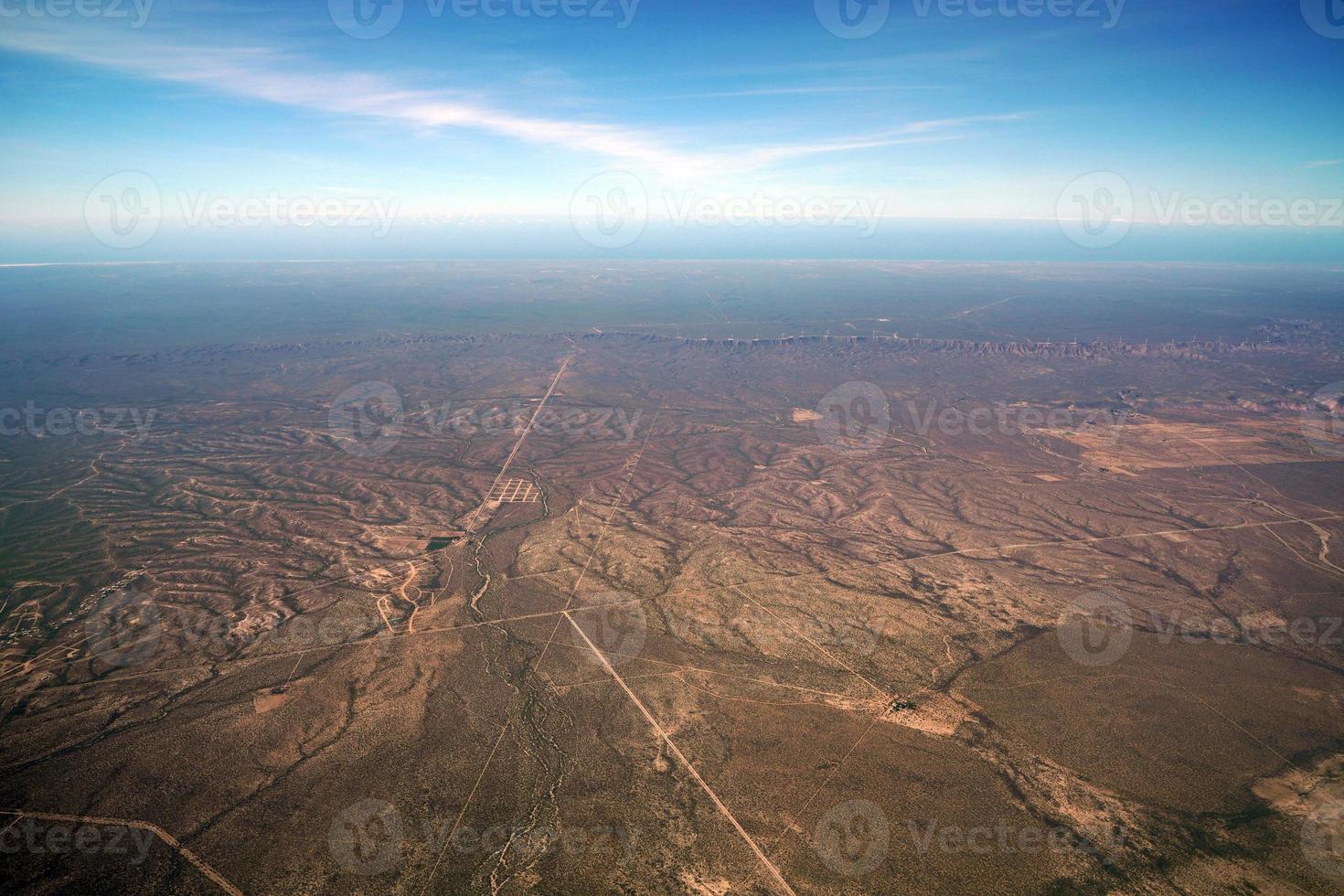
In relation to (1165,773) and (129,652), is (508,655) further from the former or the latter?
(1165,773)

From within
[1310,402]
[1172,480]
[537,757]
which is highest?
[1310,402]

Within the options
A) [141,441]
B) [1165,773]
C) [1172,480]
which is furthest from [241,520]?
[1172,480]
